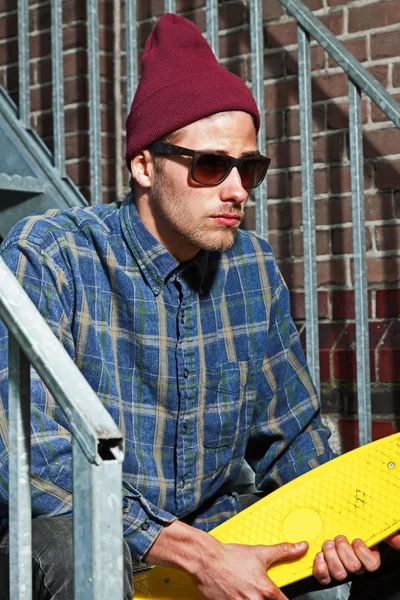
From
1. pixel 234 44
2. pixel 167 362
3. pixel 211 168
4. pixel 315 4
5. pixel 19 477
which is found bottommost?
pixel 167 362

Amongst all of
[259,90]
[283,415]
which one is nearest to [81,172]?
[259,90]

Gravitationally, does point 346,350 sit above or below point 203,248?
below

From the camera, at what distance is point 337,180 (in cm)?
342

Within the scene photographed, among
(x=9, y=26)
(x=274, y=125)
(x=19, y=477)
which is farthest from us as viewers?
(x=9, y=26)

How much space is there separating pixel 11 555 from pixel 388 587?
1238 mm

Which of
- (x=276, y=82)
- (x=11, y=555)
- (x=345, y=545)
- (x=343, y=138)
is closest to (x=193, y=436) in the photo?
(x=345, y=545)

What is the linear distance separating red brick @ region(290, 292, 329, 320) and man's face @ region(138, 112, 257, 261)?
1.10 meters

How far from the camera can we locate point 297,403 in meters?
2.58

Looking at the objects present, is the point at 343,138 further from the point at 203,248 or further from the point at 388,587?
the point at 388,587

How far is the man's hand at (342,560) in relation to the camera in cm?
213

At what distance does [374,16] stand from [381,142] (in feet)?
1.49

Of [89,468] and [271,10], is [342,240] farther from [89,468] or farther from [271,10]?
[89,468]

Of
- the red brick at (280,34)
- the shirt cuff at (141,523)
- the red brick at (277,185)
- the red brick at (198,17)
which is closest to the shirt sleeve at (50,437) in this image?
the shirt cuff at (141,523)

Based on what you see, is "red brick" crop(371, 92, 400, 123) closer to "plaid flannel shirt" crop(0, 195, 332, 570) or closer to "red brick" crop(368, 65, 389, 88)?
"red brick" crop(368, 65, 389, 88)
